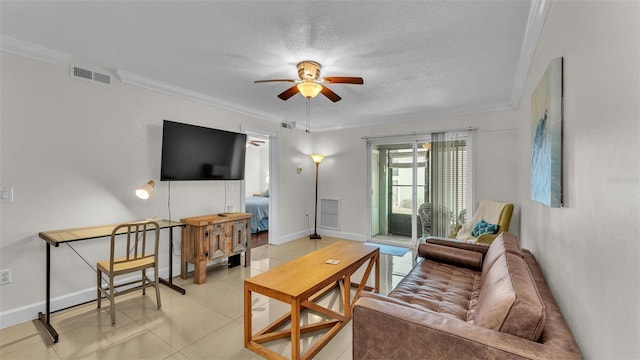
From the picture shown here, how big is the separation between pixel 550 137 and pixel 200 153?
3540mm

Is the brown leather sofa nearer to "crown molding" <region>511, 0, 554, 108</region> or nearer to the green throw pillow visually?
"crown molding" <region>511, 0, 554, 108</region>

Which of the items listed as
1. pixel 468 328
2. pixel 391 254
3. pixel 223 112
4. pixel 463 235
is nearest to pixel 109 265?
pixel 223 112

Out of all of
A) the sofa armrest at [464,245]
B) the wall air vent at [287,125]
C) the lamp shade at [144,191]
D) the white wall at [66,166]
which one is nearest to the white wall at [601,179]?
the sofa armrest at [464,245]

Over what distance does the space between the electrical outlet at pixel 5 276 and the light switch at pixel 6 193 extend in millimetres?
620

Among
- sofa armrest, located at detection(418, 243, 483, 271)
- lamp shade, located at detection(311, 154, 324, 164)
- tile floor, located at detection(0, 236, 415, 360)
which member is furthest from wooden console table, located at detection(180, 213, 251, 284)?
sofa armrest, located at detection(418, 243, 483, 271)

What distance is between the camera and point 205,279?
3.36 meters

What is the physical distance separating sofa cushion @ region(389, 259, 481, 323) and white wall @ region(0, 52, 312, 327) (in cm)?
299

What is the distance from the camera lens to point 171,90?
3.43 m

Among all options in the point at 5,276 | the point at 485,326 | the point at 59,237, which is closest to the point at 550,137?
the point at 485,326

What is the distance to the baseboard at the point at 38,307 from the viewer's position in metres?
2.35

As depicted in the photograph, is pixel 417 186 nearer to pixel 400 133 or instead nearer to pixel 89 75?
pixel 400 133

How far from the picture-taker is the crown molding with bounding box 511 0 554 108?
1756mm

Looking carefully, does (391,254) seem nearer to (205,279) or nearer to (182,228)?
(205,279)

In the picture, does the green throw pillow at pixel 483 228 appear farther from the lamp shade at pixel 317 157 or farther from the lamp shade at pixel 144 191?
the lamp shade at pixel 144 191
